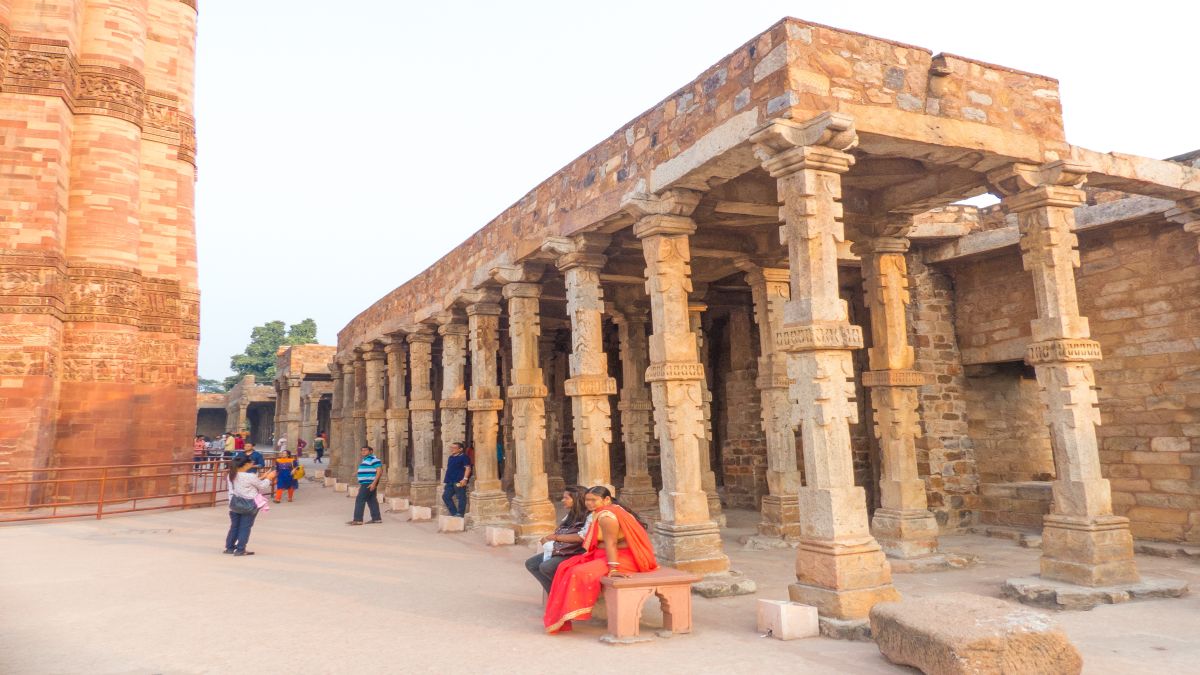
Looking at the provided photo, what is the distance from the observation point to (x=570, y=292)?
341 inches

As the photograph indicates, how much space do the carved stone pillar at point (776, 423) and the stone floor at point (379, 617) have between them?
650 millimetres

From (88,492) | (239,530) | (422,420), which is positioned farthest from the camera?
(422,420)

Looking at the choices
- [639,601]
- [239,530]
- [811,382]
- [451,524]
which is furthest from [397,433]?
[811,382]

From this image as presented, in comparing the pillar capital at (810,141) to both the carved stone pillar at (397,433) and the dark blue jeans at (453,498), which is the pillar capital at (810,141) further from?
the carved stone pillar at (397,433)

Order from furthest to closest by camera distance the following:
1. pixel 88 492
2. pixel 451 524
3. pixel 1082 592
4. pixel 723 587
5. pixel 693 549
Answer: pixel 88 492
pixel 451 524
pixel 693 549
pixel 723 587
pixel 1082 592

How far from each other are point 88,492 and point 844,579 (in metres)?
14.4

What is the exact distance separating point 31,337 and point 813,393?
45.7 feet

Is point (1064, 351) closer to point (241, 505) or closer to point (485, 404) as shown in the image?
point (485, 404)

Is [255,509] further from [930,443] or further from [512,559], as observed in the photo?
[930,443]

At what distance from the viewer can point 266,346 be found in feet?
161

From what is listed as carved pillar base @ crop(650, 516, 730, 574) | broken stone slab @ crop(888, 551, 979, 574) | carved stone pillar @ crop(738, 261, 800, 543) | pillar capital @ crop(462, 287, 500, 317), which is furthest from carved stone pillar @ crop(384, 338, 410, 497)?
broken stone slab @ crop(888, 551, 979, 574)

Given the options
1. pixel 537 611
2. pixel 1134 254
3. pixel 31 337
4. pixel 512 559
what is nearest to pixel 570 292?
pixel 512 559

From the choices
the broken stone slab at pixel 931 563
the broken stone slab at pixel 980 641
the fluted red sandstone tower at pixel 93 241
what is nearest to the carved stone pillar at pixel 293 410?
the fluted red sandstone tower at pixel 93 241

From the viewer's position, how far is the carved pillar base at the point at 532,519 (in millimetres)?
9492
